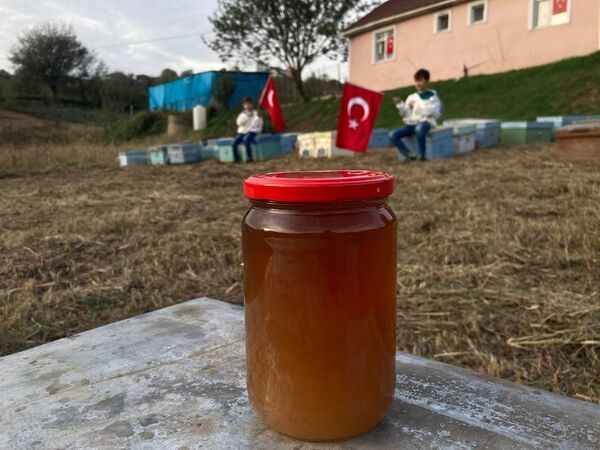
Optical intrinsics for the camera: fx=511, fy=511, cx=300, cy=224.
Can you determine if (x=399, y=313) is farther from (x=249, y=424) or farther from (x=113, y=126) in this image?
(x=113, y=126)

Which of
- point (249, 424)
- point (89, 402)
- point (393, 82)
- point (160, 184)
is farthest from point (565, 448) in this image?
point (393, 82)

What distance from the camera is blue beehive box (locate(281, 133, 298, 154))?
10359mm

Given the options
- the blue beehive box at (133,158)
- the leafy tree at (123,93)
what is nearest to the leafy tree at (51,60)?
the leafy tree at (123,93)

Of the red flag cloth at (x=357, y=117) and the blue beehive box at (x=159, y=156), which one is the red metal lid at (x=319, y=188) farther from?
the blue beehive box at (x=159, y=156)

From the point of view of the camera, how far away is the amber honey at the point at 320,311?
2.35ft

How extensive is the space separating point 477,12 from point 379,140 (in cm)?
758

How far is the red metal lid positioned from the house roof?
15806 mm

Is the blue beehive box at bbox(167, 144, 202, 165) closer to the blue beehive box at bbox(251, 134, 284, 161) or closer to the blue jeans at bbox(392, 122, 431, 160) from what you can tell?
the blue beehive box at bbox(251, 134, 284, 161)

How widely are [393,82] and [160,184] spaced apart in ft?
39.9

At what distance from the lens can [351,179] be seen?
0.73 m

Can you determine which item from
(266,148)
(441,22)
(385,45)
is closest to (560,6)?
(441,22)

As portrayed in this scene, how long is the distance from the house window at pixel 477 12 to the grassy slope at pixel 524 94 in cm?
178

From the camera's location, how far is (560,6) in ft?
40.2

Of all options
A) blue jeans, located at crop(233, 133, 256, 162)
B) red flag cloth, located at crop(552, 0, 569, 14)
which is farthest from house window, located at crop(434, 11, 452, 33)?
blue jeans, located at crop(233, 133, 256, 162)
